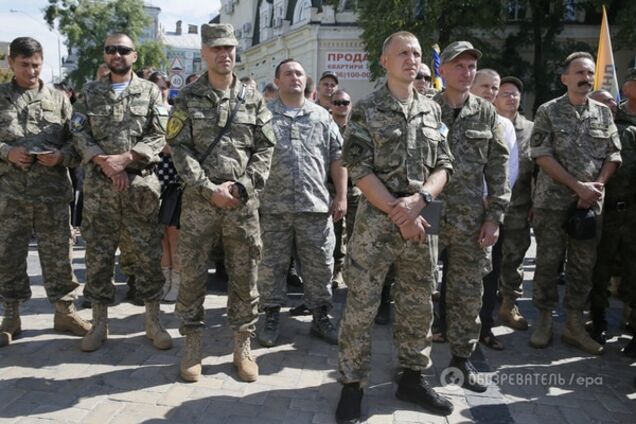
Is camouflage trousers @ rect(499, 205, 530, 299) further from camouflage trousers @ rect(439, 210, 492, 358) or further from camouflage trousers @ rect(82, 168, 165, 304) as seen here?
camouflage trousers @ rect(82, 168, 165, 304)

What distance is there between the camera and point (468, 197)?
3613mm

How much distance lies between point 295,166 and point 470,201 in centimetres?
150

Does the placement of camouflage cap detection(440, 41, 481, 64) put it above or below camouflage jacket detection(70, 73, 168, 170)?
above

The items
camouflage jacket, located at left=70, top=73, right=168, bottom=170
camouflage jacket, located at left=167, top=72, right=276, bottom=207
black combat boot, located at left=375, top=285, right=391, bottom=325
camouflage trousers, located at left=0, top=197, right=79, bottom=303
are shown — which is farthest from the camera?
black combat boot, located at left=375, top=285, right=391, bottom=325

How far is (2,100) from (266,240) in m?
2.25

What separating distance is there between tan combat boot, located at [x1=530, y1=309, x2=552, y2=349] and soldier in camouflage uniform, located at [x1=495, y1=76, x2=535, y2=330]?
1.08 feet

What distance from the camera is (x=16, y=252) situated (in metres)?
4.14

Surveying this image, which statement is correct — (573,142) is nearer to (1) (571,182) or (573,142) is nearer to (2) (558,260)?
(1) (571,182)

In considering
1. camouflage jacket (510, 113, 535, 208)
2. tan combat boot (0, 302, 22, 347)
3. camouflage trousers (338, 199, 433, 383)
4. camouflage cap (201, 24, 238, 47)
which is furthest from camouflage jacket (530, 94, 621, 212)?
tan combat boot (0, 302, 22, 347)

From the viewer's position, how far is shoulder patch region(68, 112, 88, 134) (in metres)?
3.92

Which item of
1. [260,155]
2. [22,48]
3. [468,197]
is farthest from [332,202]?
[22,48]

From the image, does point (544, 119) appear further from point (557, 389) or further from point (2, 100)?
point (2, 100)

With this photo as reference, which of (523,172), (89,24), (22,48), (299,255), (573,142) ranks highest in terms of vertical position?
(89,24)

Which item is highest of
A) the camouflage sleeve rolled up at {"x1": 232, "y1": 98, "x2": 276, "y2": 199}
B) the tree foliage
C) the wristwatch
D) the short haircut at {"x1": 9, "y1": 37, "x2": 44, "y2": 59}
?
the tree foliage
